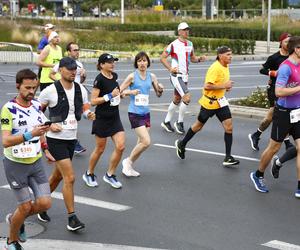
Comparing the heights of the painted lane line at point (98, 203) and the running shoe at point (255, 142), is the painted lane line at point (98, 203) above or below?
below

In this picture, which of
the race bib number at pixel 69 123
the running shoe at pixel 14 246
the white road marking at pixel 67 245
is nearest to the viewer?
the running shoe at pixel 14 246

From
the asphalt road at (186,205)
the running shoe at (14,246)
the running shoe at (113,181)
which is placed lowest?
the asphalt road at (186,205)

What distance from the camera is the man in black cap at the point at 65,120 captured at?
6.95 m

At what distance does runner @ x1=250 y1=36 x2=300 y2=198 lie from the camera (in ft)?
26.2

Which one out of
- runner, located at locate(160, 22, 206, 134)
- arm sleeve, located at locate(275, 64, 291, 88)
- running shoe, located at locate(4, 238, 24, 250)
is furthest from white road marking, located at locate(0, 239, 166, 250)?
runner, located at locate(160, 22, 206, 134)

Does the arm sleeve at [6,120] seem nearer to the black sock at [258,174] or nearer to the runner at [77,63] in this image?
the black sock at [258,174]

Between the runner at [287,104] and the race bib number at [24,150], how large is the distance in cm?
319

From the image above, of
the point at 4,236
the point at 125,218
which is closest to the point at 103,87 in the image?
the point at 125,218

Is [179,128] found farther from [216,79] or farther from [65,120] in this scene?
[65,120]

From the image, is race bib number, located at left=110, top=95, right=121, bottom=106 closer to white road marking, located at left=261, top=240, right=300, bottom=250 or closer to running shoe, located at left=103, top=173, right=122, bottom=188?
running shoe, located at left=103, top=173, right=122, bottom=188

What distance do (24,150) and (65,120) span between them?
0.98 meters

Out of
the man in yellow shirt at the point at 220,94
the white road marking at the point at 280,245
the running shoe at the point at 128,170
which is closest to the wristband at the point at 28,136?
the white road marking at the point at 280,245

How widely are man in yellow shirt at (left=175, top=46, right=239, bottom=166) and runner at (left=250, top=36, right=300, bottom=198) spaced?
4.59 ft

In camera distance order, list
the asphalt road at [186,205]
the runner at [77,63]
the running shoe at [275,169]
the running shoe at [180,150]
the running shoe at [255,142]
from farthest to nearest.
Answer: the running shoe at [255,142] → the running shoe at [180,150] → the runner at [77,63] → the running shoe at [275,169] → the asphalt road at [186,205]
